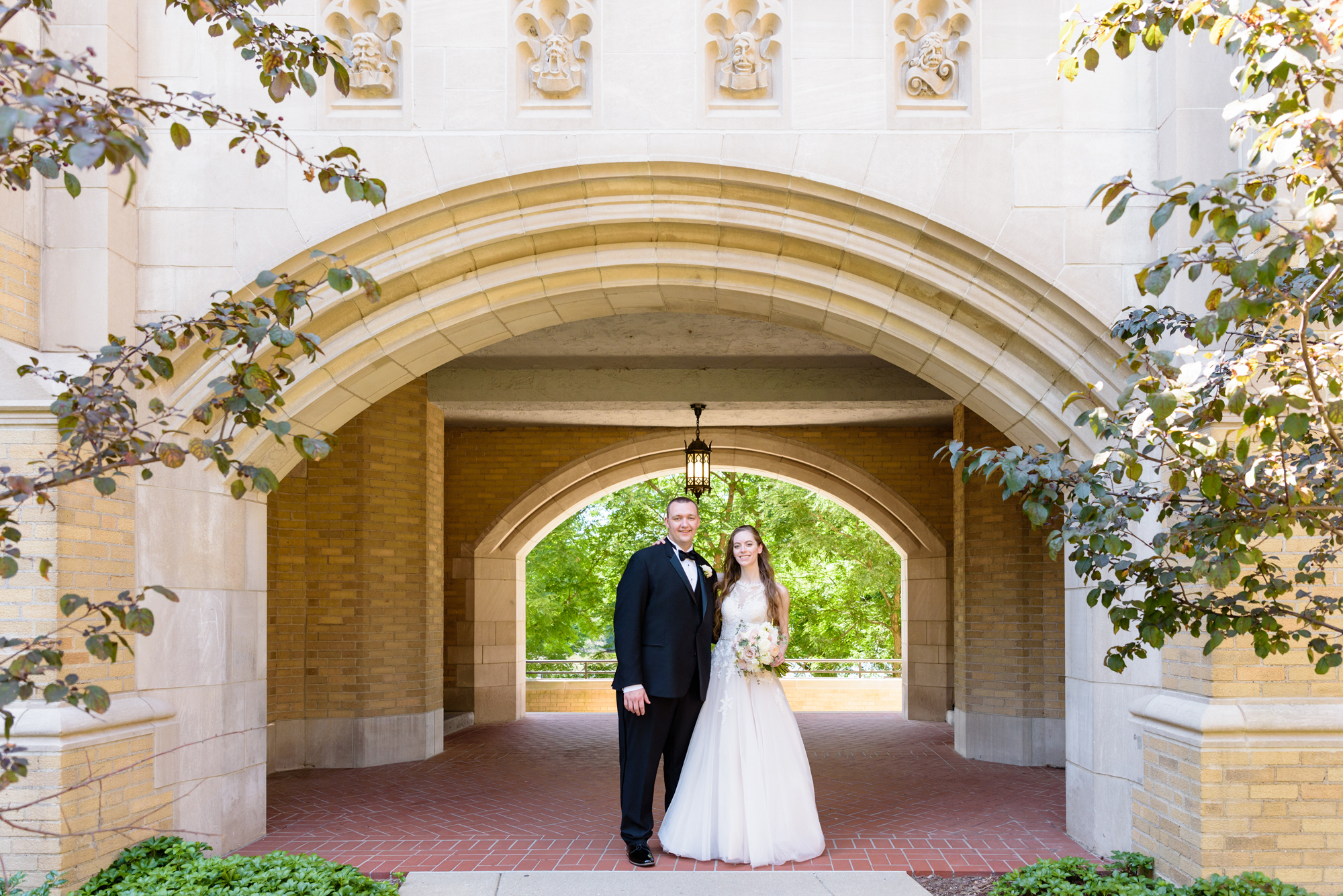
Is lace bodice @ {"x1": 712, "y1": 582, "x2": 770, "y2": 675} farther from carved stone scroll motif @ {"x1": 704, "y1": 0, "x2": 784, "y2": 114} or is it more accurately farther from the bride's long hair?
carved stone scroll motif @ {"x1": 704, "y1": 0, "x2": 784, "y2": 114}

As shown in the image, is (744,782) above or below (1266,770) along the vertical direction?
below

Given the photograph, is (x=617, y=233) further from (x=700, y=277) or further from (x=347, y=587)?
(x=347, y=587)

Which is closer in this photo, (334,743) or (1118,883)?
(1118,883)

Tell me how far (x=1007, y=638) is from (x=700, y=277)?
5.11 metres

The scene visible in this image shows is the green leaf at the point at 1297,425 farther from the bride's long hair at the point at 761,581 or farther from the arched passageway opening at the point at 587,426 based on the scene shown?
the bride's long hair at the point at 761,581

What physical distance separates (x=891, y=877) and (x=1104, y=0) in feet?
14.9

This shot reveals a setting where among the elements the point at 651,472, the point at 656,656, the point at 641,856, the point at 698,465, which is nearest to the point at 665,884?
the point at 641,856

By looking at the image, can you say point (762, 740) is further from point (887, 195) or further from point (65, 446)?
point (65, 446)

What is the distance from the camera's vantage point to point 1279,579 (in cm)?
348

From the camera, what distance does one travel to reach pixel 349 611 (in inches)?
354

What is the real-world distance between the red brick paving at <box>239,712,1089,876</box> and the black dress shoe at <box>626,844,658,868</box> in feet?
0.19

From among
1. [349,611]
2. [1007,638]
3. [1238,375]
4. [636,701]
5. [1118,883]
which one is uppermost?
[1238,375]

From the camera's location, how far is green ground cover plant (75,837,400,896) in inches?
173

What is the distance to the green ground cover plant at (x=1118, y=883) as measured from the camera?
4309mm
